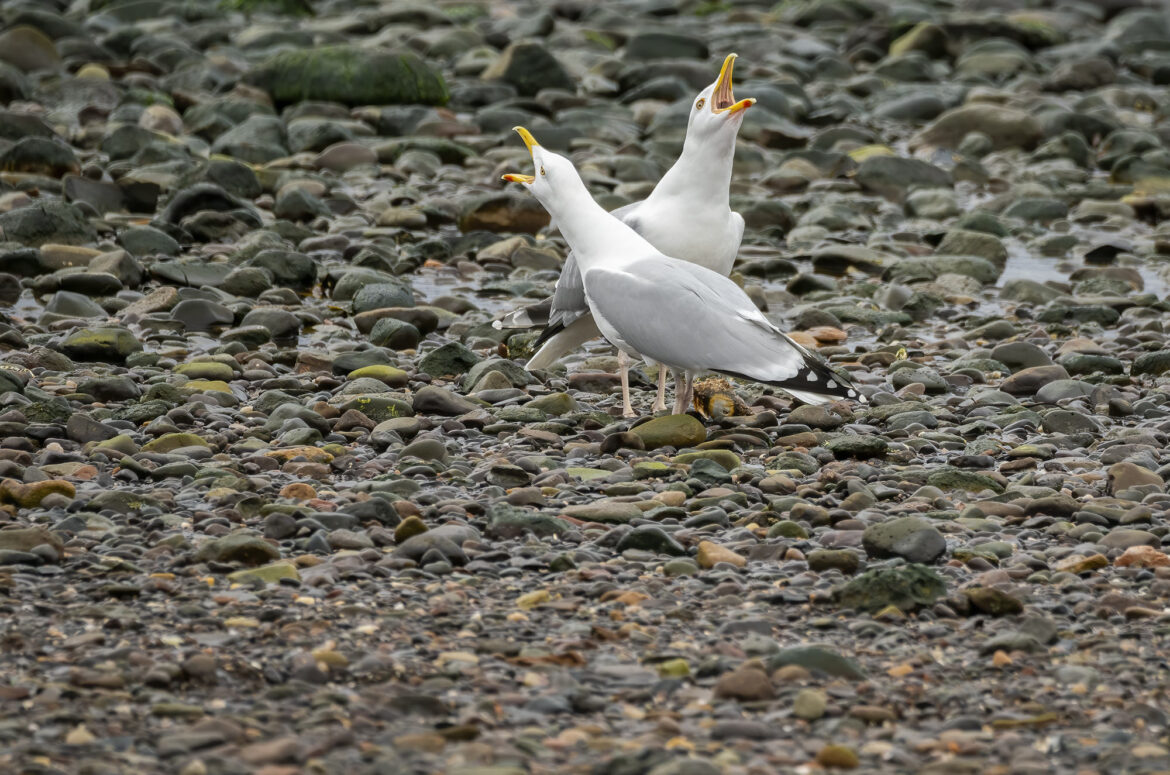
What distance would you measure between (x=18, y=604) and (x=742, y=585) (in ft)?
7.19

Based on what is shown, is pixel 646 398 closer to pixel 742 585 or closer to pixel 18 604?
pixel 742 585

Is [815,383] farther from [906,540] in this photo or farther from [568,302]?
[568,302]

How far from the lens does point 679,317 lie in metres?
6.41

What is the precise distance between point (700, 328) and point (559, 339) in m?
1.19

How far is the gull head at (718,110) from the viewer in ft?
24.1

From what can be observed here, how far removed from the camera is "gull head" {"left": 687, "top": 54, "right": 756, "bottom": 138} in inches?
289

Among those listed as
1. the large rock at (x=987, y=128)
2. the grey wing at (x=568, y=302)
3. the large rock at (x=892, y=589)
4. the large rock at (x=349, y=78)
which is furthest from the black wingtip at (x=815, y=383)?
the large rock at (x=349, y=78)

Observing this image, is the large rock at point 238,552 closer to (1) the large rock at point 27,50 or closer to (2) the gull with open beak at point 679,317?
(2) the gull with open beak at point 679,317

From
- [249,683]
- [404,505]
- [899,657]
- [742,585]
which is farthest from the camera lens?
[404,505]

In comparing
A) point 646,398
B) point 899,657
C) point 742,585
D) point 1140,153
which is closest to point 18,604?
point 742,585

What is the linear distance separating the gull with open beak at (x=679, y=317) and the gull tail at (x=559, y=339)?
444 millimetres

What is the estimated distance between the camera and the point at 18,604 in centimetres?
464

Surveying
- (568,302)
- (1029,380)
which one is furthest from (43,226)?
(1029,380)

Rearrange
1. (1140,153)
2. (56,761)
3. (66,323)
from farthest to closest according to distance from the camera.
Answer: (1140,153)
(66,323)
(56,761)
